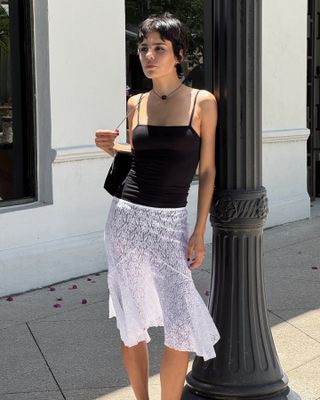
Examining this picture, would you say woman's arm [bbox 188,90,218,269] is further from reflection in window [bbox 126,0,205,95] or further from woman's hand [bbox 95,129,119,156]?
reflection in window [bbox 126,0,205,95]

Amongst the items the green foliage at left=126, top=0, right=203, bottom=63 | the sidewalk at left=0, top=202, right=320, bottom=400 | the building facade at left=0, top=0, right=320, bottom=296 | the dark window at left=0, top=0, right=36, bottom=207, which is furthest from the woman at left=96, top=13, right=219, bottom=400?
the green foliage at left=126, top=0, right=203, bottom=63

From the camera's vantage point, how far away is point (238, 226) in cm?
356

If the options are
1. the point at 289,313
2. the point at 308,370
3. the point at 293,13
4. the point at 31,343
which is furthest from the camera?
the point at 293,13

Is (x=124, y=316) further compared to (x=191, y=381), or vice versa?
(x=191, y=381)

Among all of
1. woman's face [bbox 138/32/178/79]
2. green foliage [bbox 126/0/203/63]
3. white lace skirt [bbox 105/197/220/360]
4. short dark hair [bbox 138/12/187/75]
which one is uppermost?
green foliage [bbox 126/0/203/63]

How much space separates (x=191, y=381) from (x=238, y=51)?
5.02ft

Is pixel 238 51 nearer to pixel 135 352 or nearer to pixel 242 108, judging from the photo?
pixel 242 108

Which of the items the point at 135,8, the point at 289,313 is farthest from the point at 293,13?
the point at 289,313

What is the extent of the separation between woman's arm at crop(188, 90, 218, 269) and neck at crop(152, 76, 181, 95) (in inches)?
5.1

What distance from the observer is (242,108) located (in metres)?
3.50

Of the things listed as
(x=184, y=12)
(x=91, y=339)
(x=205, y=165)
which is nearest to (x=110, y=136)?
(x=205, y=165)

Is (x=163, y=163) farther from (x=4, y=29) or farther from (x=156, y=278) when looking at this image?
(x=4, y=29)

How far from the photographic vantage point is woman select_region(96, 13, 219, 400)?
11.2ft

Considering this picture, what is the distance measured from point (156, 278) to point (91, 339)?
1869mm
